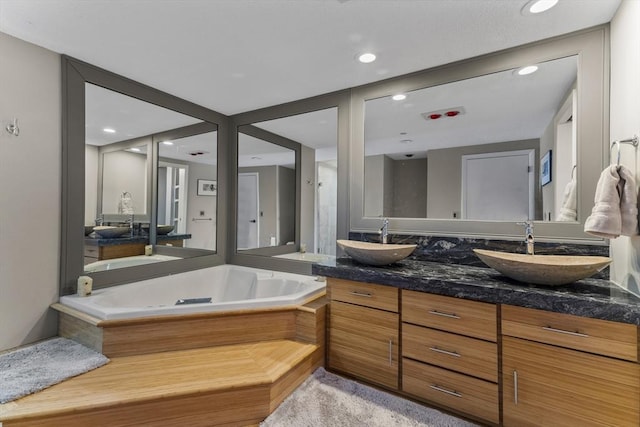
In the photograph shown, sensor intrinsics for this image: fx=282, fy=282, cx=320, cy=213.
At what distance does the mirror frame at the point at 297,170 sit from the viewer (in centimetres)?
260

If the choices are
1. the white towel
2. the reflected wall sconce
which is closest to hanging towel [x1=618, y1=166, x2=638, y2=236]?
the white towel

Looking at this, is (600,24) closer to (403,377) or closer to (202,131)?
(403,377)

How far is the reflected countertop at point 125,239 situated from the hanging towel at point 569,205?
3280 millimetres

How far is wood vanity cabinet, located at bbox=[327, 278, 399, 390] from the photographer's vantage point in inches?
69.1

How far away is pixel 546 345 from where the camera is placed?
1313mm

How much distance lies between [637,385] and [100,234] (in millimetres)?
3415

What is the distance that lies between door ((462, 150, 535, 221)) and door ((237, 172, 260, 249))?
2.18 metres

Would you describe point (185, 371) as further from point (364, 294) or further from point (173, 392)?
point (364, 294)

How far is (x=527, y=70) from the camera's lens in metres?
1.91

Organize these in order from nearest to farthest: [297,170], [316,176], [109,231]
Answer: [109,231]
[316,176]
[297,170]

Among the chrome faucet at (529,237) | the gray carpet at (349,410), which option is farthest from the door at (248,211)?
the chrome faucet at (529,237)

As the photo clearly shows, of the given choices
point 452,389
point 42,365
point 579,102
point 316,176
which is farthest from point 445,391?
point 42,365

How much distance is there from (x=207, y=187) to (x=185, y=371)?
2.06 meters

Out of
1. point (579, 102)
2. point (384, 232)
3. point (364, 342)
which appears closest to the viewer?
point (579, 102)
